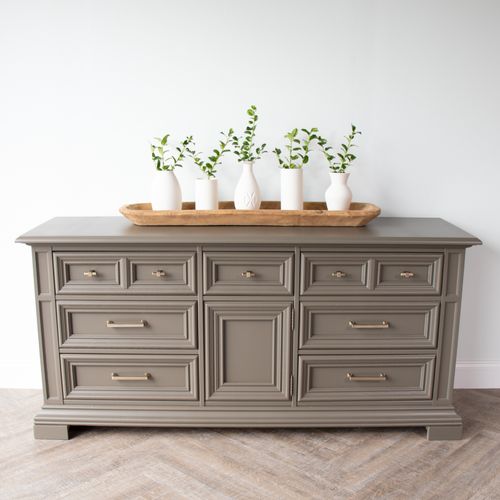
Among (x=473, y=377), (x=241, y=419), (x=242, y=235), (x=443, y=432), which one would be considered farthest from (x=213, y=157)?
(x=473, y=377)

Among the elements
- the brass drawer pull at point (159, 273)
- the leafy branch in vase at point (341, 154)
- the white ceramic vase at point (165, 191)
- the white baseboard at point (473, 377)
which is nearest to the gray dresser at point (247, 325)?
the brass drawer pull at point (159, 273)

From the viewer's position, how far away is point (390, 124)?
8.21ft

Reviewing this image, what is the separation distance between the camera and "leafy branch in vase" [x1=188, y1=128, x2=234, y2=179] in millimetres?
2422

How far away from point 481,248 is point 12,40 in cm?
224

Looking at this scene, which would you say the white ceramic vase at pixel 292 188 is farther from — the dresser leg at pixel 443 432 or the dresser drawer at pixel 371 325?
the dresser leg at pixel 443 432

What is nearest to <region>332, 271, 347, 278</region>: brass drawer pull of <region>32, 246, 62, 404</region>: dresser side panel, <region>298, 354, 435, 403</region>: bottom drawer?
<region>298, 354, 435, 403</region>: bottom drawer

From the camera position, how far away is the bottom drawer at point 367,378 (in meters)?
2.24

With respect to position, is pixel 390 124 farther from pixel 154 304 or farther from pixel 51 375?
pixel 51 375

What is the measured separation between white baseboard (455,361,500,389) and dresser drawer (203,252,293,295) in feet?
3.58

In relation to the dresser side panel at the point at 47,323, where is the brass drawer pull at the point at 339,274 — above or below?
above

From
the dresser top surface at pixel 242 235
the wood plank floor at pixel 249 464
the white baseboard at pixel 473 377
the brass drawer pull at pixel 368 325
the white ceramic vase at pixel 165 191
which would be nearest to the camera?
the wood plank floor at pixel 249 464

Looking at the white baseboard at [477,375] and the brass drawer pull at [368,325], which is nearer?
the brass drawer pull at [368,325]

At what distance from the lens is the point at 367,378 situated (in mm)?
2246

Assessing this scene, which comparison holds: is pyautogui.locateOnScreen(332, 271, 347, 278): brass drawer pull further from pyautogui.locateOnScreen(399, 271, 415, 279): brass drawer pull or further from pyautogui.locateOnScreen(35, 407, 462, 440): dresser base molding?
pyautogui.locateOnScreen(35, 407, 462, 440): dresser base molding
